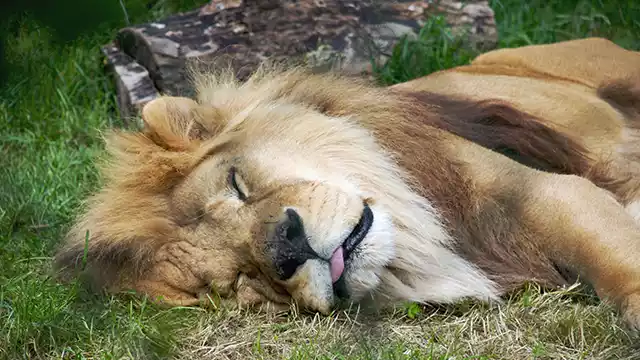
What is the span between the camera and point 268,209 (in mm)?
2721

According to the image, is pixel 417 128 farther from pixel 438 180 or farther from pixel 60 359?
pixel 60 359

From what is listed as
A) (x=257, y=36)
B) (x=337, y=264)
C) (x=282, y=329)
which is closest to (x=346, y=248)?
(x=337, y=264)

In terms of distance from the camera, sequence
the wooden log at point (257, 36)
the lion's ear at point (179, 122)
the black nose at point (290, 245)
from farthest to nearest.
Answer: the wooden log at point (257, 36)
the lion's ear at point (179, 122)
the black nose at point (290, 245)

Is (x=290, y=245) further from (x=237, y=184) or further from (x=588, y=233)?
(x=588, y=233)

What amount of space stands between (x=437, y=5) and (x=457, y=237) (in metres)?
2.69

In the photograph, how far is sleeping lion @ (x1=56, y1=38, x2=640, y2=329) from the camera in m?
2.73

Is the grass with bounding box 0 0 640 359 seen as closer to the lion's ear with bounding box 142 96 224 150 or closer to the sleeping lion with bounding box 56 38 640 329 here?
the sleeping lion with bounding box 56 38 640 329

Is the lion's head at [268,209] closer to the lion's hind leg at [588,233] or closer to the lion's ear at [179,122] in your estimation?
the lion's ear at [179,122]

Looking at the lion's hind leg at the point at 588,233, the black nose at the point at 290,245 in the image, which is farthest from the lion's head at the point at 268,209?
the lion's hind leg at the point at 588,233

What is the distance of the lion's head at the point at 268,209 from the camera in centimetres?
269

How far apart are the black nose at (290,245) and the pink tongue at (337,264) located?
0.07m

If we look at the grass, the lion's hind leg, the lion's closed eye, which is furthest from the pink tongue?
the lion's hind leg

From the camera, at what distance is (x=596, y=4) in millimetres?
5938

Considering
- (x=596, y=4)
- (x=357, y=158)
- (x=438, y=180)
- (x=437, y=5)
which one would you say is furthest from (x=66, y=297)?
(x=596, y=4)
